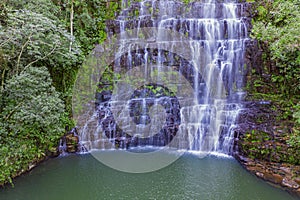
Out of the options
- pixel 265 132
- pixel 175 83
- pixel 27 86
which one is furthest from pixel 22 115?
pixel 265 132

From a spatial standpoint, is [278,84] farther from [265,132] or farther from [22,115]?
[22,115]


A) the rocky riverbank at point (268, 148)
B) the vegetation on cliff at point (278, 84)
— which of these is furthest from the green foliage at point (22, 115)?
the vegetation on cliff at point (278, 84)

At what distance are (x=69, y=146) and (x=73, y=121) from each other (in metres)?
0.93

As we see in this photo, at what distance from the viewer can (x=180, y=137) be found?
923cm

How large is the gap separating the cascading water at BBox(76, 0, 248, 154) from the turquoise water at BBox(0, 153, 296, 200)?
1231mm

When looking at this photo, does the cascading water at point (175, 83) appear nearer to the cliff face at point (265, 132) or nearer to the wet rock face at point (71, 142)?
the wet rock face at point (71, 142)

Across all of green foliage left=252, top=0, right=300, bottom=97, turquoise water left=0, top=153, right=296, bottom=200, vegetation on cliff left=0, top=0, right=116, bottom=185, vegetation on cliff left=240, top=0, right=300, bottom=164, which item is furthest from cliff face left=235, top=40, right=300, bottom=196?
vegetation on cliff left=0, top=0, right=116, bottom=185

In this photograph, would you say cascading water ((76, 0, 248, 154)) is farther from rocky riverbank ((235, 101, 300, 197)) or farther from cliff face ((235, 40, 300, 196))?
rocky riverbank ((235, 101, 300, 197))

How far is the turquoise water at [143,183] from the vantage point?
636cm

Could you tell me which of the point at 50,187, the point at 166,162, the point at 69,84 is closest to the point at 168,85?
the point at 166,162

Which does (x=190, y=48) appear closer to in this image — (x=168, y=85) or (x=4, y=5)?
(x=168, y=85)

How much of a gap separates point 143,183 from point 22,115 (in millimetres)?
3717

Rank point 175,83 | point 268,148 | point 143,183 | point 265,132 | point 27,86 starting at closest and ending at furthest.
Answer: point 27,86 < point 143,183 < point 268,148 < point 265,132 < point 175,83

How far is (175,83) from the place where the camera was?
992 centimetres
